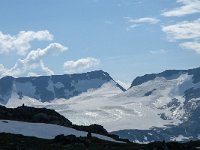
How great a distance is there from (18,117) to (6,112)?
6.10 meters

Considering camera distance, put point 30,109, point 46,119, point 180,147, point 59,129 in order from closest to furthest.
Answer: point 180,147 → point 59,129 → point 46,119 → point 30,109

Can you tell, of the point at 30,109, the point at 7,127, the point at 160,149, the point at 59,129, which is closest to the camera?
the point at 160,149

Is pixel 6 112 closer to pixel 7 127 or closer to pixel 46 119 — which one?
pixel 46 119

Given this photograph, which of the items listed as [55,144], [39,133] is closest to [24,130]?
[39,133]

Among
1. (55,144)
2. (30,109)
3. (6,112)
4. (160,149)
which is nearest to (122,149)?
(160,149)

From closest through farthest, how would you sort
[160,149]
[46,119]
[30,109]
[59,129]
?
[160,149] < [59,129] < [46,119] < [30,109]

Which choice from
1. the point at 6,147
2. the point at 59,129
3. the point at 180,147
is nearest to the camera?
the point at 6,147

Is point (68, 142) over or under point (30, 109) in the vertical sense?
under

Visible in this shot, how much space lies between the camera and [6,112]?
13662 cm

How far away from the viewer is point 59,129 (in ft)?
357

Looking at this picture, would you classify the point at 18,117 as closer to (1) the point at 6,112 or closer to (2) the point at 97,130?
(1) the point at 6,112

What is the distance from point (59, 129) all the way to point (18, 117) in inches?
1047

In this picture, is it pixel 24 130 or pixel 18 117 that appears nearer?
pixel 24 130

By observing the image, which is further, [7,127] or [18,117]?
[18,117]
